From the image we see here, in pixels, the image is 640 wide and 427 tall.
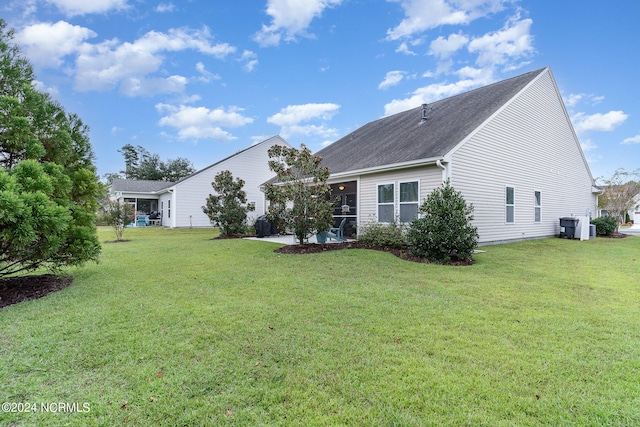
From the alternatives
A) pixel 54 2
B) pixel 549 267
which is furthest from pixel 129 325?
pixel 54 2

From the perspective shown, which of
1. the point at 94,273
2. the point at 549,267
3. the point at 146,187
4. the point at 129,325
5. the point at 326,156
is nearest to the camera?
the point at 129,325

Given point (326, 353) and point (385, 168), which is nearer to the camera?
point (326, 353)

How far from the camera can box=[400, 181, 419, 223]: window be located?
9758 mm

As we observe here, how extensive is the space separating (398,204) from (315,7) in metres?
8.39

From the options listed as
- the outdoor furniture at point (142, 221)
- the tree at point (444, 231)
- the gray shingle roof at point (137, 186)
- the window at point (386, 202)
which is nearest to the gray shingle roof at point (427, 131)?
the window at point (386, 202)

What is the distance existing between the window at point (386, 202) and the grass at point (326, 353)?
522cm

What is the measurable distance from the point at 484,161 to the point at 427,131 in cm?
230

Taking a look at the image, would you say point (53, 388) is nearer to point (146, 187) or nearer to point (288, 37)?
point (288, 37)

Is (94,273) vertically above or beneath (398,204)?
beneath

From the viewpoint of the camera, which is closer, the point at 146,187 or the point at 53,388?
the point at 53,388

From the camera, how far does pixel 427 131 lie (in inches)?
450

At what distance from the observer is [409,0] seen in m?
11.7

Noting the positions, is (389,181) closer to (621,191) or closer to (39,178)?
(39,178)

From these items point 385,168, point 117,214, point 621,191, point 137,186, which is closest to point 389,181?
point 385,168
